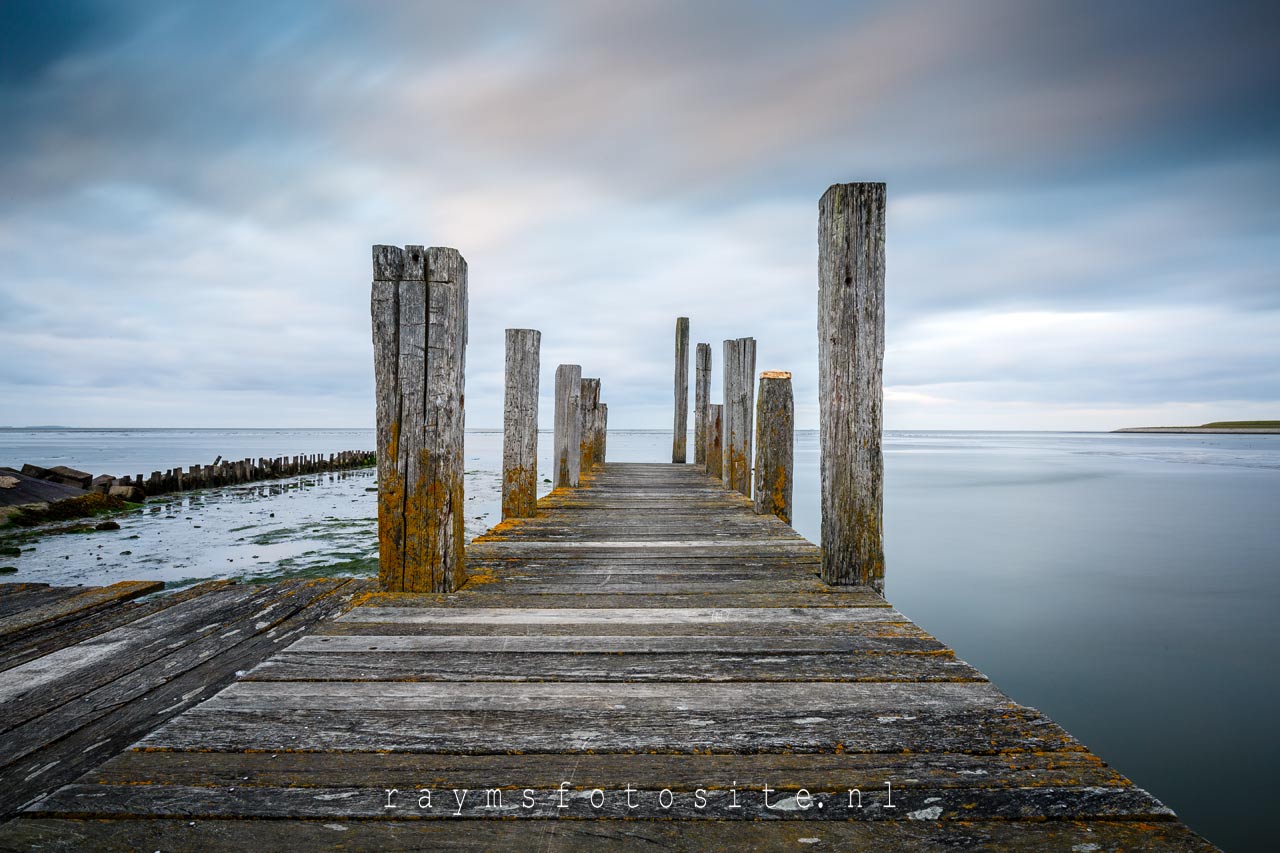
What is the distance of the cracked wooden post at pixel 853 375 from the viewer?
3107mm

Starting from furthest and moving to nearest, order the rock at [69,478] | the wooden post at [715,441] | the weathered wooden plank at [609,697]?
the rock at [69,478] → the wooden post at [715,441] → the weathered wooden plank at [609,697]

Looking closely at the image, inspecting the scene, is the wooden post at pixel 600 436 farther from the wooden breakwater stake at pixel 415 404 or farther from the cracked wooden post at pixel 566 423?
the wooden breakwater stake at pixel 415 404

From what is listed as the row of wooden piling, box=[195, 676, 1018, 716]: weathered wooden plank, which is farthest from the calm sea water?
box=[195, 676, 1018, 716]: weathered wooden plank

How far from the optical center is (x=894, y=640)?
2.45 m

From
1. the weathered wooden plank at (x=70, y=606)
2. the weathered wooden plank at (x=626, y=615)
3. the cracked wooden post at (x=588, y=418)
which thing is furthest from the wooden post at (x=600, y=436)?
the weathered wooden plank at (x=626, y=615)

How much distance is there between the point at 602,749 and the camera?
1668 mm

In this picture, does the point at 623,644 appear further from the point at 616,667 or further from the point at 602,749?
the point at 602,749

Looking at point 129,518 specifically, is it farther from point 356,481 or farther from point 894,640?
point 894,640

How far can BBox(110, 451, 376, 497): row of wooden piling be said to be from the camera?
17.1 m

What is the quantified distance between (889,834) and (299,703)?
1716 mm

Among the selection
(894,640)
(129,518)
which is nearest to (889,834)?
(894,640)

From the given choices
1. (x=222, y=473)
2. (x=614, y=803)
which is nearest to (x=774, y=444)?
(x=614, y=803)

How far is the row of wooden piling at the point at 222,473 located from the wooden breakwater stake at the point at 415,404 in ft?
55.1

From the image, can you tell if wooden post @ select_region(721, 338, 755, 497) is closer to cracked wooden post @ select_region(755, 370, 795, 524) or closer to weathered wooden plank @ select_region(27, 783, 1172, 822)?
cracked wooden post @ select_region(755, 370, 795, 524)
